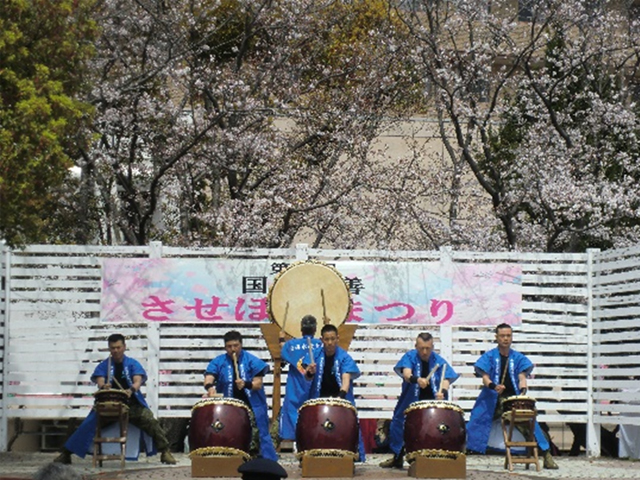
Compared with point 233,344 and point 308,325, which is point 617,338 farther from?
point 233,344

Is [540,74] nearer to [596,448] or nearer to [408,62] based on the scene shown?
[408,62]

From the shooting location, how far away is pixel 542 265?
14.8 m

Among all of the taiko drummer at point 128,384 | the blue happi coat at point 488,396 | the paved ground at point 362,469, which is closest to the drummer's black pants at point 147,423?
the taiko drummer at point 128,384

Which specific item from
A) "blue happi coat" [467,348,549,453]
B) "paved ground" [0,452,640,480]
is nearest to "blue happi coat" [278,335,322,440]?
"paved ground" [0,452,640,480]

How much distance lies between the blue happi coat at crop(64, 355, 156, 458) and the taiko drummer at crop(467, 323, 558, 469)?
132 inches

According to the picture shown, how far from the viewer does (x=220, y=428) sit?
11961mm

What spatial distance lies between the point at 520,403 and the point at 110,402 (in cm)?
406

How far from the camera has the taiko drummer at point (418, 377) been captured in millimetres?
12945

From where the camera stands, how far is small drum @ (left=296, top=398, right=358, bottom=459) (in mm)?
11844

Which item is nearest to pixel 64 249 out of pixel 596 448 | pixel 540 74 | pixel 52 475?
pixel 596 448

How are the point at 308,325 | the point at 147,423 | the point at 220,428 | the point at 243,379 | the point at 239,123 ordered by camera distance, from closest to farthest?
1. the point at 220,428
2. the point at 243,379
3. the point at 308,325
4. the point at 147,423
5. the point at 239,123

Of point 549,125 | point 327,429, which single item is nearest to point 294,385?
point 327,429

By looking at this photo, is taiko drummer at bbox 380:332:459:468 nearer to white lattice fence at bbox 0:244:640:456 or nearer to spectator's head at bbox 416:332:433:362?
spectator's head at bbox 416:332:433:362

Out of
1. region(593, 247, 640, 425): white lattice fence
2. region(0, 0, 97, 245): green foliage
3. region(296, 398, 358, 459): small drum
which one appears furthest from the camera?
region(593, 247, 640, 425): white lattice fence
